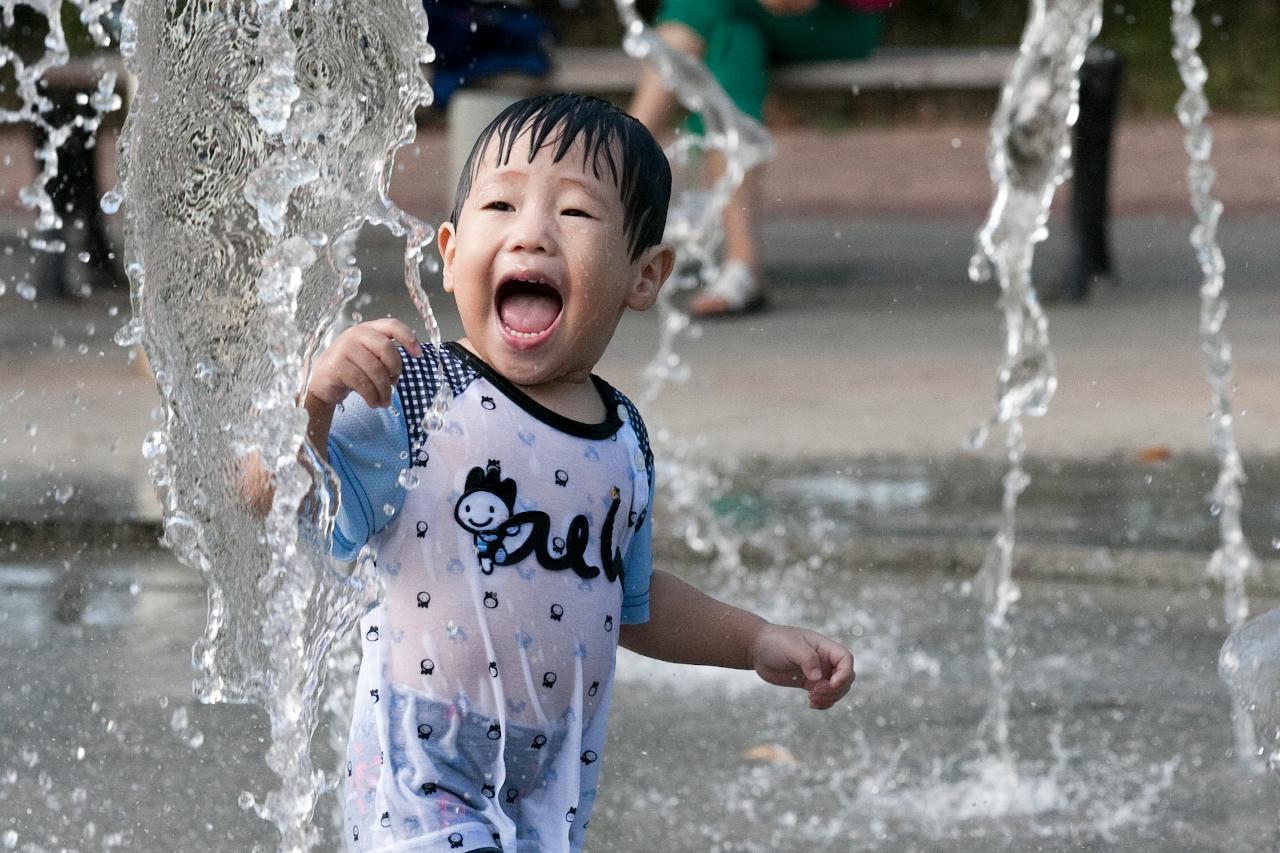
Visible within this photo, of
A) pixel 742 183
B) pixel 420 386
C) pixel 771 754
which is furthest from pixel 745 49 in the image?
pixel 420 386

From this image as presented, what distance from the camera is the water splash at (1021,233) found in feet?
14.6

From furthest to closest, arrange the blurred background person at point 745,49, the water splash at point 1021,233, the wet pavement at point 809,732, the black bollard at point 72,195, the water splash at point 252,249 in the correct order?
the black bollard at point 72,195
the blurred background person at point 745,49
the water splash at point 1021,233
the wet pavement at point 809,732
the water splash at point 252,249

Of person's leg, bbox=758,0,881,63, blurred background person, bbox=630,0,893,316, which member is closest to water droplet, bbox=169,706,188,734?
blurred background person, bbox=630,0,893,316

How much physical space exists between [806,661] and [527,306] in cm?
54

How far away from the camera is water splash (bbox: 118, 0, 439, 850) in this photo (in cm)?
241

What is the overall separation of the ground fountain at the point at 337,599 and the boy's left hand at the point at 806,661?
19.4 inches

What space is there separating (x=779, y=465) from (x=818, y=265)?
418 centimetres

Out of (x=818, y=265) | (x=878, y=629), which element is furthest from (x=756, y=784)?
(x=818, y=265)

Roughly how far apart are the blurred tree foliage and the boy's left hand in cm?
1332

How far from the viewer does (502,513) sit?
2.14 metres

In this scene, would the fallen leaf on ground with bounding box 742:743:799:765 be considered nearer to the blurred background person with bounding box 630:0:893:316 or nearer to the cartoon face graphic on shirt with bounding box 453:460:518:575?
the cartoon face graphic on shirt with bounding box 453:460:518:575

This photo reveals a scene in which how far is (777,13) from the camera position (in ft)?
25.0

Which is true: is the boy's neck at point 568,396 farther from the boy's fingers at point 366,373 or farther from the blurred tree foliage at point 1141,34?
the blurred tree foliage at point 1141,34

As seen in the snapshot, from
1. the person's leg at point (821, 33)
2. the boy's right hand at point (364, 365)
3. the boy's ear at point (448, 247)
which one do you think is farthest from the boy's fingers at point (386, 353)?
the person's leg at point (821, 33)
